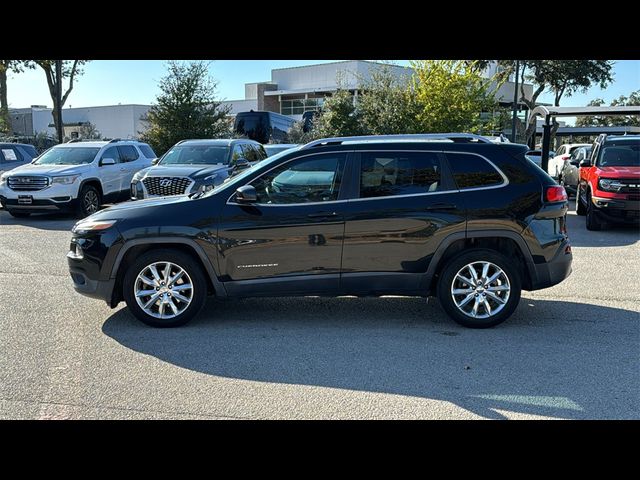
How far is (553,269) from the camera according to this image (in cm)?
573

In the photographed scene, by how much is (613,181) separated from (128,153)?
39.9 ft

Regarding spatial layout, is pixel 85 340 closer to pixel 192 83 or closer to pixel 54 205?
pixel 54 205

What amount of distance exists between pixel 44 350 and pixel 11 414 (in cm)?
128

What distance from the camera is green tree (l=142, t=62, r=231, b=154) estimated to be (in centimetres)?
2372

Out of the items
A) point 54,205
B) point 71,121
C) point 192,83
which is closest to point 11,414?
point 54,205

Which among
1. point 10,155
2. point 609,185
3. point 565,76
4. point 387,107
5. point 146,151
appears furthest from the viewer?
point 565,76

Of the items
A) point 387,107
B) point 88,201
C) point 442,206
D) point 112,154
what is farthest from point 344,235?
point 387,107

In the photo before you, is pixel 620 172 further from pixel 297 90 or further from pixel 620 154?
pixel 297 90

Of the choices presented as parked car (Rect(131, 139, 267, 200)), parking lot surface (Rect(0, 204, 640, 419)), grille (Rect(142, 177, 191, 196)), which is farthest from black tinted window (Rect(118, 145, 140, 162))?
parking lot surface (Rect(0, 204, 640, 419))

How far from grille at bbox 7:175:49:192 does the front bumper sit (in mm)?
12327

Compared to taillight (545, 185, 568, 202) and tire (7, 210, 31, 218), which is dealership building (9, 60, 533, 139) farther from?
taillight (545, 185, 568, 202)

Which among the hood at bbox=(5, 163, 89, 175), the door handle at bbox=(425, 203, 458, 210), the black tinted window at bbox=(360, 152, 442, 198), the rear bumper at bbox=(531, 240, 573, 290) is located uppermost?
the black tinted window at bbox=(360, 152, 442, 198)

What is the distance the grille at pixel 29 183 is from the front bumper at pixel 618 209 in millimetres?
12327
